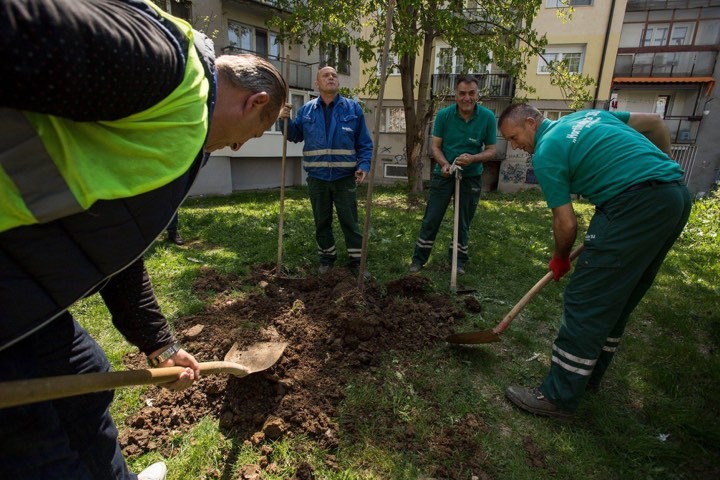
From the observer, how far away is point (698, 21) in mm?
19672

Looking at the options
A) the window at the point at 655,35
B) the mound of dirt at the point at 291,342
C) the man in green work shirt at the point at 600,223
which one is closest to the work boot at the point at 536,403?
the man in green work shirt at the point at 600,223

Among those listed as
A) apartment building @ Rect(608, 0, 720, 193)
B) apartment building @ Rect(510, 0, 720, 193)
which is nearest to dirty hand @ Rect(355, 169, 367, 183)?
apartment building @ Rect(510, 0, 720, 193)

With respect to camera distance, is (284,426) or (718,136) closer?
(284,426)

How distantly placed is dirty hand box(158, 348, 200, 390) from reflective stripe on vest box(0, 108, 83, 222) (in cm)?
91

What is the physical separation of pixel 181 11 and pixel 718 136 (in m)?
22.6

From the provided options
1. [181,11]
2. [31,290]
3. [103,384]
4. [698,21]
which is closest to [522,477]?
[103,384]

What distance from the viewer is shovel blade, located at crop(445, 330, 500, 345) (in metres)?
2.94

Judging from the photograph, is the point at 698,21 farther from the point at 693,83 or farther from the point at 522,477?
the point at 522,477

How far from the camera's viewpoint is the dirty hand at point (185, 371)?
1.55m

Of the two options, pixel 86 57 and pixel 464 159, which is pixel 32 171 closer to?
pixel 86 57

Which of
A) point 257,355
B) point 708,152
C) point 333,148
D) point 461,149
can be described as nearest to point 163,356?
point 257,355

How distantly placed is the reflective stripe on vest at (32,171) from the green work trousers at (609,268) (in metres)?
2.46

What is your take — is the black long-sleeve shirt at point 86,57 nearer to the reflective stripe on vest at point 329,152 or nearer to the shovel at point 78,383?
the shovel at point 78,383

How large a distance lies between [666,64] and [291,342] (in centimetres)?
2480
